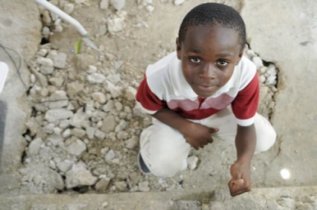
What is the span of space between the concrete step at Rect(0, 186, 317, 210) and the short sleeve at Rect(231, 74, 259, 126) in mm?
332

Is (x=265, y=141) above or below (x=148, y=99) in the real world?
below

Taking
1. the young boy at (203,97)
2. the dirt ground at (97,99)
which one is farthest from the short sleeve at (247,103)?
the dirt ground at (97,99)

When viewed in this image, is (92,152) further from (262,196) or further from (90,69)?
(262,196)

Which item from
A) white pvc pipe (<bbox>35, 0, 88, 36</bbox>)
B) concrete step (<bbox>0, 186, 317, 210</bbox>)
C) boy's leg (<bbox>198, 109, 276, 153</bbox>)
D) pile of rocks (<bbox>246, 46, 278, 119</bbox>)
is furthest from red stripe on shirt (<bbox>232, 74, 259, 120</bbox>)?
white pvc pipe (<bbox>35, 0, 88, 36</bbox>)

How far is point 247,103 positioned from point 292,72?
0.69m

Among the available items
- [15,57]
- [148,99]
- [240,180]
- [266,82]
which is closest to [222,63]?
[148,99]

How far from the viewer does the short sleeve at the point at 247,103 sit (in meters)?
1.53

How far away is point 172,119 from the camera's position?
1.72 metres

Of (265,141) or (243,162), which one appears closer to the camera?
(243,162)

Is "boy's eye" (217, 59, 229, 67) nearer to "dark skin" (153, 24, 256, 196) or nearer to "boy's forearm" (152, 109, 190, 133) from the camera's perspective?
"dark skin" (153, 24, 256, 196)

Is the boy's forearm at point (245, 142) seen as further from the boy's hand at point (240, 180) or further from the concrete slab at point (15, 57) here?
the concrete slab at point (15, 57)

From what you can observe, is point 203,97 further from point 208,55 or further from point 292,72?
point 292,72

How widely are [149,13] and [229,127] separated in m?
0.75

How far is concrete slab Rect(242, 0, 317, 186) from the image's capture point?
2.06 m
